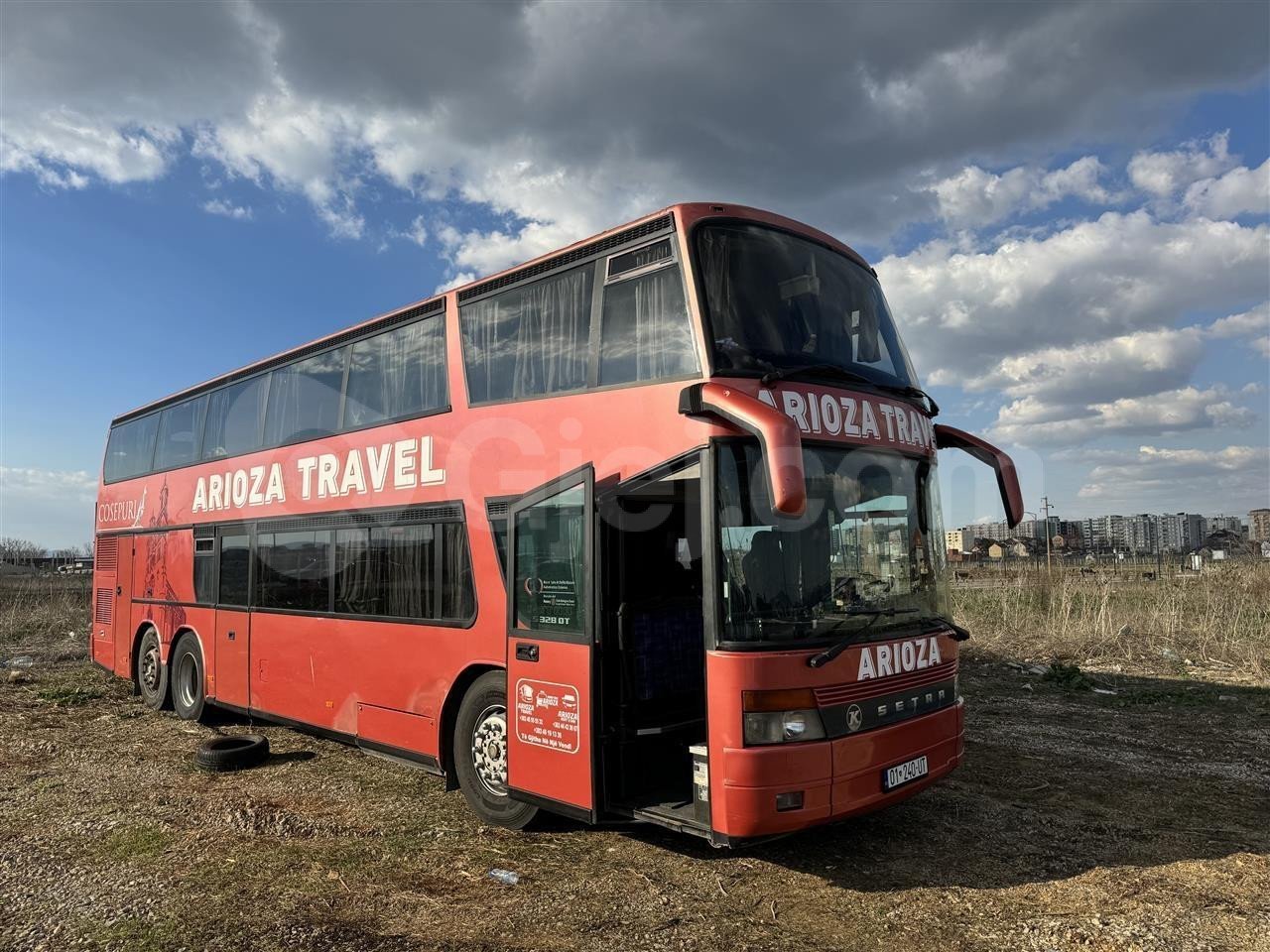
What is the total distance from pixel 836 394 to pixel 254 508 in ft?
A: 22.5

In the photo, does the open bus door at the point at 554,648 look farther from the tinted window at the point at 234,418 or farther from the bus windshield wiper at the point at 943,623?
the tinted window at the point at 234,418

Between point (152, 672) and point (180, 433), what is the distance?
341 centimetres

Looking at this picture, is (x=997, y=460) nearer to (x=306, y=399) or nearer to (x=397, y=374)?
(x=397, y=374)

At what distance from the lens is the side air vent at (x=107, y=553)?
42.8 feet

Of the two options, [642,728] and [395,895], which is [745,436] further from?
[395,895]

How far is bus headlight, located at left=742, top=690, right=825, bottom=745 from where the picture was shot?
4754 millimetres

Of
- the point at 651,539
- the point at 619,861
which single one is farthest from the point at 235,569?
the point at 619,861

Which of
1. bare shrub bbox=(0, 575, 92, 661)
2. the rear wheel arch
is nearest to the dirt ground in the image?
the rear wheel arch

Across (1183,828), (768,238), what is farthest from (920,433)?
(1183,828)

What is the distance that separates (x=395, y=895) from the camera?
198 inches

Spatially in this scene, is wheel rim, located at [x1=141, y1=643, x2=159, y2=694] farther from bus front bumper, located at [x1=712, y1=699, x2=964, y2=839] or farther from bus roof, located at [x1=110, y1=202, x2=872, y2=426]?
bus front bumper, located at [x1=712, y1=699, x2=964, y2=839]

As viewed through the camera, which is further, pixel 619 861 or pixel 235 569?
pixel 235 569

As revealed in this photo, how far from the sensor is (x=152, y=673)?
12.0m

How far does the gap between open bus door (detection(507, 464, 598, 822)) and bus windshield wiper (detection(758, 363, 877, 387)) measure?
1302mm
